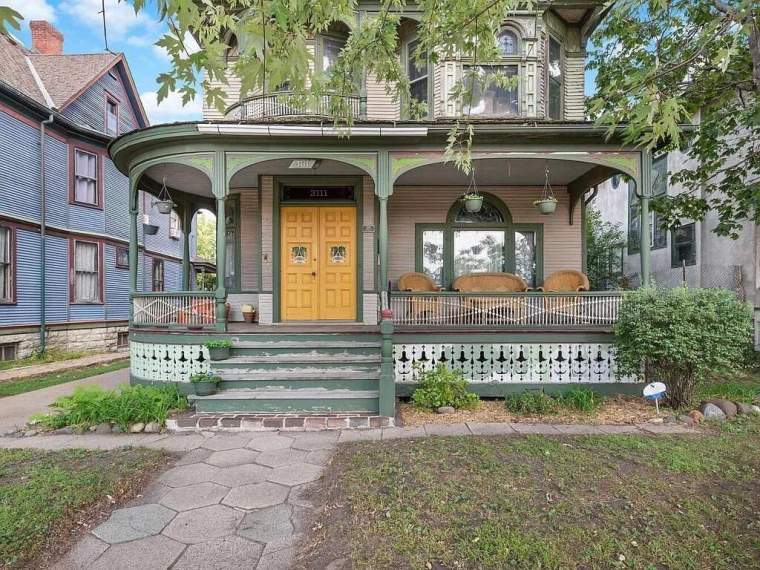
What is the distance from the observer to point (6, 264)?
972 cm

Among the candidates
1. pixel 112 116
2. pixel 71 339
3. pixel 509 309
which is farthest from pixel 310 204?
pixel 112 116

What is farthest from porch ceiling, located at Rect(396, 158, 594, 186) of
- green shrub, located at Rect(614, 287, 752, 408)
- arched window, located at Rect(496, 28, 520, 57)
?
green shrub, located at Rect(614, 287, 752, 408)

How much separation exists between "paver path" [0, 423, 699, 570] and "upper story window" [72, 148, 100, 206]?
9.53 meters

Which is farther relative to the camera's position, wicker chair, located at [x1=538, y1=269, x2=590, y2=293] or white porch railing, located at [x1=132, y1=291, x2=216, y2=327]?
wicker chair, located at [x1=538, y1=269, x2=590, y2=293]

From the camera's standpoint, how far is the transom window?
11.6 meters

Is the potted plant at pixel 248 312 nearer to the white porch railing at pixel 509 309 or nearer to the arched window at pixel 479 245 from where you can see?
the white porch railing at pixel 509 309

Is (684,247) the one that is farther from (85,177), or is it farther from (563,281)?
(85,177)

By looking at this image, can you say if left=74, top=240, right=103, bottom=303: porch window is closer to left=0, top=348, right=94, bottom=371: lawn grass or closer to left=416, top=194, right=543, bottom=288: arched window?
left=0, top=348, right=94, bottom=371: lawn grass

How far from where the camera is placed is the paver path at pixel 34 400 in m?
5.10

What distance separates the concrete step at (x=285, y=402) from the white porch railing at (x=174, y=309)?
5.16ft

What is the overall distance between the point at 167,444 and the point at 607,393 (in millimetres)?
5671

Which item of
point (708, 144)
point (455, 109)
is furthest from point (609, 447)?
point (708, 144)

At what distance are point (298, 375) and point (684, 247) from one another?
12.4 metres

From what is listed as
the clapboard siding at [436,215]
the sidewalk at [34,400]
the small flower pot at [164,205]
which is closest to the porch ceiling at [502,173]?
the clapboard siding at [436,215]
